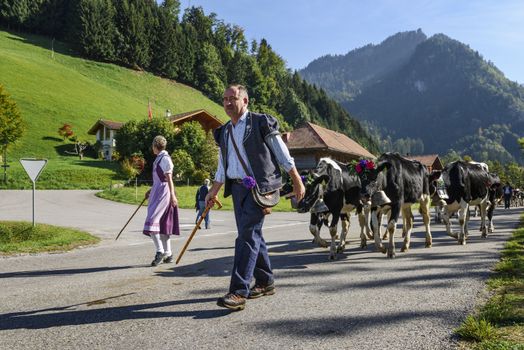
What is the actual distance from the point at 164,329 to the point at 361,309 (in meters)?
2.04

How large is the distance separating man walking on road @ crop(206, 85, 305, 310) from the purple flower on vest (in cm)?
2

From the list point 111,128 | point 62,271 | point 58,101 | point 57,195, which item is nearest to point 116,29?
point 58,101

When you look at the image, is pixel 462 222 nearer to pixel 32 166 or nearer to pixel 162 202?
pixel 162 202

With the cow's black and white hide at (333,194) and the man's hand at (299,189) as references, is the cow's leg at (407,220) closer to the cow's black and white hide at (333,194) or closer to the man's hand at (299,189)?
the cow's black and white hide at (333,194)

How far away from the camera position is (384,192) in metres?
8.24

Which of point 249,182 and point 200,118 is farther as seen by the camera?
point 200,118

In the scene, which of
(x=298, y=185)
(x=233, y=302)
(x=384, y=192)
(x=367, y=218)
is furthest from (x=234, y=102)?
(x=367, y=218)

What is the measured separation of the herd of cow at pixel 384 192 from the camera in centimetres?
785

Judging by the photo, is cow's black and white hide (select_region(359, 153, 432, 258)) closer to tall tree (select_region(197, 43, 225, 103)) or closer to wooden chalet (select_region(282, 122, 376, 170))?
wooden chalet (select_region(282, 122, 376, 170))

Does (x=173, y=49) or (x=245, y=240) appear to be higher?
(x=173, y=49)

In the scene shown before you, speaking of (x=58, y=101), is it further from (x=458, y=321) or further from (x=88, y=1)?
(x=458, y=321)

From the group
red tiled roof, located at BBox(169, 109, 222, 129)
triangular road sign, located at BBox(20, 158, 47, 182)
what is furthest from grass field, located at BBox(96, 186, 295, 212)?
red tiled roof, located at BBox(169, 109, 222, 129)

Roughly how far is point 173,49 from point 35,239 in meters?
103

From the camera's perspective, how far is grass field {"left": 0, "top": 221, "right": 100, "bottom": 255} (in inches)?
389
